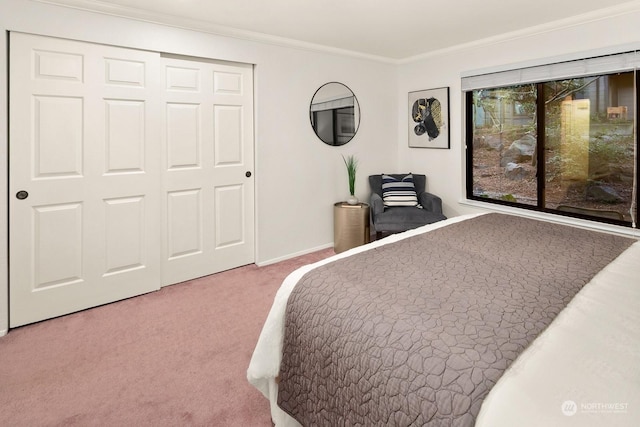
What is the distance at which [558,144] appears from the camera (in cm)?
343

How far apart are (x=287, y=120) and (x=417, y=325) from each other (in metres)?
2.96

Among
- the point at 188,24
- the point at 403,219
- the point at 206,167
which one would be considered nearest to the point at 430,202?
the point at 403,219

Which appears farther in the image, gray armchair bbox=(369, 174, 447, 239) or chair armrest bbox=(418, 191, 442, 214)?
chair armrest bbox=(418, 191, 442, 214)

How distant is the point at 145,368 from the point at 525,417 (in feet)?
6.43

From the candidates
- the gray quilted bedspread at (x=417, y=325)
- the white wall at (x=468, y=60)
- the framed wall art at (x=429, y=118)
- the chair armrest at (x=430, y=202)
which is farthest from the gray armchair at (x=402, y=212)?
the gray quilted bedspread at (x=417, y=325)

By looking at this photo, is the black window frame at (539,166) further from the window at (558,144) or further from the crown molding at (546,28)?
the crown molding at (546,28)

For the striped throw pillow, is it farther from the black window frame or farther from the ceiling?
the ceiling

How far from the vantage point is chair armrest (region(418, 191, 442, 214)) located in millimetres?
3934

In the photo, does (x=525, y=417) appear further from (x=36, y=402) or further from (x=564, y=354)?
(x=36, y=402)

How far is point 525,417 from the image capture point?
775 mm

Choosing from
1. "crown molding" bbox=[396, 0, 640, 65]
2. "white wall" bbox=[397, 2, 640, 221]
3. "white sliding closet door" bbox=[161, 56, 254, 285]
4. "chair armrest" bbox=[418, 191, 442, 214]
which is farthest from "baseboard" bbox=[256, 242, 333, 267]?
"crown molding" bbox=[396, 0, 640, 65]

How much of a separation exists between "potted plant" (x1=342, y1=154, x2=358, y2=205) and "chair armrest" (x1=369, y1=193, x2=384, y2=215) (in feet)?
0.59

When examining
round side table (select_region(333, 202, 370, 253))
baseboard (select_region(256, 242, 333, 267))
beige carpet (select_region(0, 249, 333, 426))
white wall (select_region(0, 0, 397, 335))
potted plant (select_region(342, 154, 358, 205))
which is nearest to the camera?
beige carpet (select_region(0, 249, 333, 426))

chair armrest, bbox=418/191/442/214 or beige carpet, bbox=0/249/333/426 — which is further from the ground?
chair armrest, bbox=418/191/442/214
